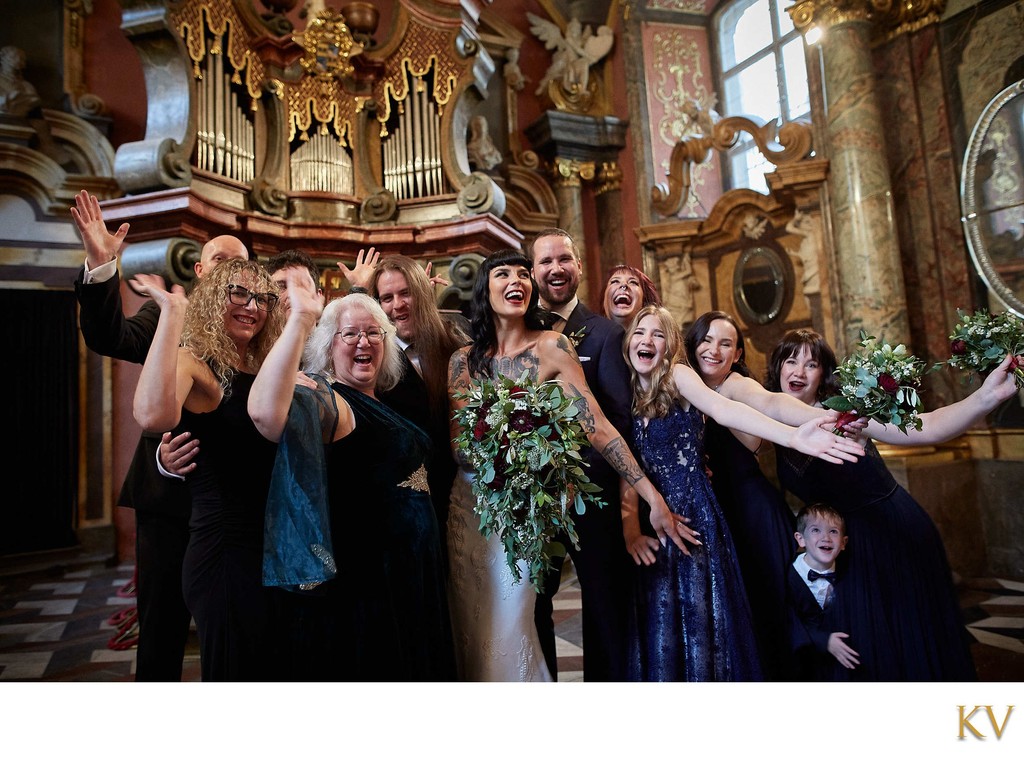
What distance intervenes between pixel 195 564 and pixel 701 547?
1.47 metres

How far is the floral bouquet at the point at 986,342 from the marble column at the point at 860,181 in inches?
127

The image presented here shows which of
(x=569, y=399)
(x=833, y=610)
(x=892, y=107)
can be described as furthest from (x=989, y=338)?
(x=892, y=107)

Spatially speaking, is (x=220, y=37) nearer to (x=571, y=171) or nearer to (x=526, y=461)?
(x=571, y=171)

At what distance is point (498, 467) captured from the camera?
192 cm

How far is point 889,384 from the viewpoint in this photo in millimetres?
1900

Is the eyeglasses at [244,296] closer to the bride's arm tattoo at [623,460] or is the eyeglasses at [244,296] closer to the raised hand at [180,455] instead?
the raised hand at [180,455]

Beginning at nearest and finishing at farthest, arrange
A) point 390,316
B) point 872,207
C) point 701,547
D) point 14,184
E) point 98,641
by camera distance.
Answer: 1. point 701,547
2. point 390,316
3. point 98,641
4. point 872,207
5. point 14,184

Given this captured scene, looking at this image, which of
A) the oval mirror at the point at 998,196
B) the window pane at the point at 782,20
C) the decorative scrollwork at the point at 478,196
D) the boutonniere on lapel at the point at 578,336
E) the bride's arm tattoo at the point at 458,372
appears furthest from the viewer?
the window pane at the point at 782,20

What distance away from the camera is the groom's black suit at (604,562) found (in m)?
2.29

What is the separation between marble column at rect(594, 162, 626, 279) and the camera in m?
8.08

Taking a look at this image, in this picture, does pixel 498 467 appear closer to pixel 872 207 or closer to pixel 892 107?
pixel 872 207

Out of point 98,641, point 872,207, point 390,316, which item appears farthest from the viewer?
point 872,207

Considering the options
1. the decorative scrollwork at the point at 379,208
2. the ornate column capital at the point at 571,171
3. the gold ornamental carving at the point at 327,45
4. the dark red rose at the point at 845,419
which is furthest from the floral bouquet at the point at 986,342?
the ornate column capital at the point at 571,171
